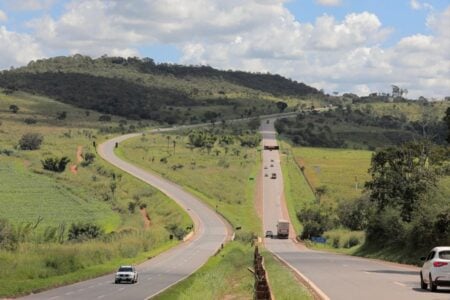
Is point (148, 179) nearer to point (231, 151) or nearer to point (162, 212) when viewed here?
point (162, 212)

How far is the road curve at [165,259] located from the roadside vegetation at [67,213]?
177 cm

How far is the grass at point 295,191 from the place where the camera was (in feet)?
394

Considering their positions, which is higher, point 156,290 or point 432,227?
point 432,227

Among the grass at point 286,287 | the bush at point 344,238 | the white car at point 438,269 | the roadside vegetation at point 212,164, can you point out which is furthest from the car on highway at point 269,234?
the white car at point 438,269

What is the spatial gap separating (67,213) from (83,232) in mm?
14794

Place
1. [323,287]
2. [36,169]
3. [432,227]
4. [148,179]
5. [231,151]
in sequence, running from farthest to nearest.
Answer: [231,151] < [148,179] < [36,169] < [432,227] < [323,287]

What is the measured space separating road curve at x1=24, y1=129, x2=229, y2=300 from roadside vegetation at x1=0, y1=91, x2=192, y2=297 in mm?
1769

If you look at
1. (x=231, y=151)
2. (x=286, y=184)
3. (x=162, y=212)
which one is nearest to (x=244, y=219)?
(x=162, y=212)

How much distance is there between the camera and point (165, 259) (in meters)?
70.6

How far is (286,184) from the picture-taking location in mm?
141375

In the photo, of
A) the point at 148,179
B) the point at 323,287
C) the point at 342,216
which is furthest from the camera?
the point at 148,179

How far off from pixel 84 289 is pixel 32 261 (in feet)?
24.9

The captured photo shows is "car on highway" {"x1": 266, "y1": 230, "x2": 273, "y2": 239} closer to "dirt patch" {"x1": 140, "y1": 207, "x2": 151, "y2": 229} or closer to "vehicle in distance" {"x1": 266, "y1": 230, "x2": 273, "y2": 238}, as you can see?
"vehicle in distance" {"x1": 266, "y1": 230, "x2": 273, "y2": 238}

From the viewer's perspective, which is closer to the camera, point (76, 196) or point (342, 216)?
point (342, 216)
